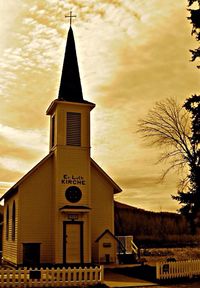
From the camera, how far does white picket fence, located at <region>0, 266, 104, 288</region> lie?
1708 centimetres

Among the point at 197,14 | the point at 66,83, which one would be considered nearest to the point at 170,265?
the point at 197,14

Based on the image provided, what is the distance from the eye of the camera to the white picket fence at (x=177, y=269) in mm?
18891

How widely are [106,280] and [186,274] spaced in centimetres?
368

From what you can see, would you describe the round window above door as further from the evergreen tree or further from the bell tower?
the evergreen tree

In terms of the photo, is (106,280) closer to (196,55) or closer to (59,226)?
(59,226)

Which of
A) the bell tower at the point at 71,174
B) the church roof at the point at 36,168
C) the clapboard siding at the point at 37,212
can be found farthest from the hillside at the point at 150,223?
the clapboard siding at the point at 37,212

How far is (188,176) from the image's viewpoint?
20.9m

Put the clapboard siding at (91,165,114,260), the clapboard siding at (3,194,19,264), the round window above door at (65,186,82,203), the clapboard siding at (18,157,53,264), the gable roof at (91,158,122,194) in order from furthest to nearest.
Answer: the gable roof at (91,158,122,194) → the clapboard siding at (91,165,114,260) → the clapboard siding at (3,194,19,264) → the round window above door at (65,186,82,203) → the clapboard siding at (18,157,53,264)

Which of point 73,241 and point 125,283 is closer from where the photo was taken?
point 125,283

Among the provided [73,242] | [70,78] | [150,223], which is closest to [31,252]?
[73,242]

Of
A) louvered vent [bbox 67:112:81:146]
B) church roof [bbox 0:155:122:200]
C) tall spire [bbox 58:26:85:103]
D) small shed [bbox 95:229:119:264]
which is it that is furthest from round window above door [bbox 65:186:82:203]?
tall spire [bbox 58:26:85:103]

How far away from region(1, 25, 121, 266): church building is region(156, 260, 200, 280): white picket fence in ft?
22.2

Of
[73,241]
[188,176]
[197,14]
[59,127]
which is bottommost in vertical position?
[73,241]

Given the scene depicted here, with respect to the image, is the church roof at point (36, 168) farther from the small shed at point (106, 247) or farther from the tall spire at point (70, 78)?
the tall spire at point (70, 78)
